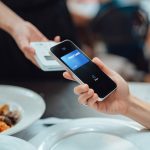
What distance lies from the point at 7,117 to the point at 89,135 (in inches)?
7.0

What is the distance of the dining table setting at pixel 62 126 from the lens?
0.72 metres

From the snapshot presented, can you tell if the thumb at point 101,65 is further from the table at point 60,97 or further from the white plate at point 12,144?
the white plate at point 12,144

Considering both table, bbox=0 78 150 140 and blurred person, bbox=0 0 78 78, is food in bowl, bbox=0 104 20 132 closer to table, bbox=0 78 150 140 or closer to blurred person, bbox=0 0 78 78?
table, bbox=0 78 150 140

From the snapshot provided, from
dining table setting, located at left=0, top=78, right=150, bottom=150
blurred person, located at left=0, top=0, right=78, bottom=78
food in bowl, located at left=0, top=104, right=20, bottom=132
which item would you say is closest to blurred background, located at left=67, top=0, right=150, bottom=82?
blurred person, located at left=0, top=0, right=78, bottom=78

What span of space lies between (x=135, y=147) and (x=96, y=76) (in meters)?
0.15

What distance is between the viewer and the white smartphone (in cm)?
82

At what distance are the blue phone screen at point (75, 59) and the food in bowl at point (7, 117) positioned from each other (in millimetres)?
173

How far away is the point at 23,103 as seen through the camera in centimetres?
89

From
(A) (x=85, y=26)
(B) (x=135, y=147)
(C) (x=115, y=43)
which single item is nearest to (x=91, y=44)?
(A) (x=85, y=26)

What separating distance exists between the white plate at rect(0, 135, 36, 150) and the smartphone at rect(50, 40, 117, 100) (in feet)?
0.51

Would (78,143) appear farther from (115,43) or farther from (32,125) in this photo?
(115,43)

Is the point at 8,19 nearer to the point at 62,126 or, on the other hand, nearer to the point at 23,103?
the point at 23,103

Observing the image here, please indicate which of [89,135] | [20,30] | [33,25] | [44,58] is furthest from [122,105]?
[33,25]

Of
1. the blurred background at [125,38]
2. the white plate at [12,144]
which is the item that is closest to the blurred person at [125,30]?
the blurred background at [125,38]
